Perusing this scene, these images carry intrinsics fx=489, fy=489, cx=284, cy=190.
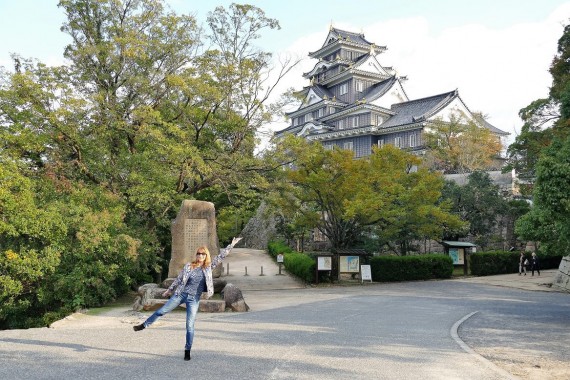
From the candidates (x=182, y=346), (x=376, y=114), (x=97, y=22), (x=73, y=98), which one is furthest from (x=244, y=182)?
(x=376, y=114)

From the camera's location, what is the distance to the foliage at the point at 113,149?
13.0 m

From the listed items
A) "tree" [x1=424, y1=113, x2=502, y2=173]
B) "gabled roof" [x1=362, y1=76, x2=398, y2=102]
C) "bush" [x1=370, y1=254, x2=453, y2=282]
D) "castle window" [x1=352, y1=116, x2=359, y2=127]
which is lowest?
"bush" [x1=370, y1=254, x2=453, y2=282]

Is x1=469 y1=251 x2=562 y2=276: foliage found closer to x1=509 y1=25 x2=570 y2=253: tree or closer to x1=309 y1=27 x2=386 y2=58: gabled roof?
x1=509 y1=25 x2=570 y2=253: tree

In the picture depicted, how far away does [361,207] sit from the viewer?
2055 centimetres

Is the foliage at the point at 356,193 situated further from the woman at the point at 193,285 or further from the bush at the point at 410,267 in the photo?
the woman at the point at 193,285

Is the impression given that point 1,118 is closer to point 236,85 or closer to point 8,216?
point 8,216

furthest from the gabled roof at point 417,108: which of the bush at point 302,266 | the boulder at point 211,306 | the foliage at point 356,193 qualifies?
the boulder at point 211,306

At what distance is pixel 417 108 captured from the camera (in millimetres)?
47594

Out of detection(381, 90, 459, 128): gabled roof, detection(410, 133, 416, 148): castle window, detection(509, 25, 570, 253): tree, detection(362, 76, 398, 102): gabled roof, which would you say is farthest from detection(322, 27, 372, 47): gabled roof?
detection(509, 25, 570, 253): tree

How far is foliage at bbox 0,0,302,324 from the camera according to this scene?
513 inches

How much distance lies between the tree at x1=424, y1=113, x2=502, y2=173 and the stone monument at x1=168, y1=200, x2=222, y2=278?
28.7 meters

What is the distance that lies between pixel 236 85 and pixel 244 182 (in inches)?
143

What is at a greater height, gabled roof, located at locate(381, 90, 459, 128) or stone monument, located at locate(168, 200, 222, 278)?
gabled roof, located at locate(381, 90, 459, 128)

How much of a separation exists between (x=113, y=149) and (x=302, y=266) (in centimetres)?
1046
